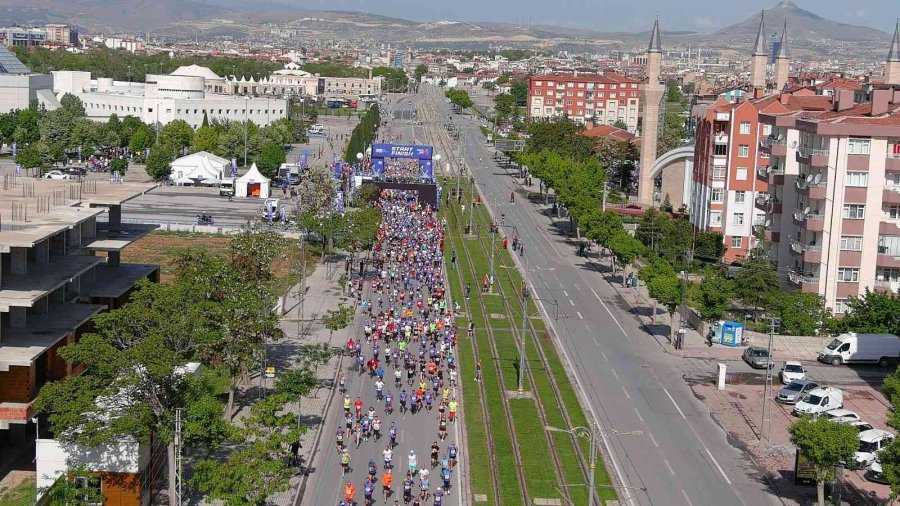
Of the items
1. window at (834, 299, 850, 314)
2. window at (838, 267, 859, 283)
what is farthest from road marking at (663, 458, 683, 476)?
window at (838, 267, 859, 283)

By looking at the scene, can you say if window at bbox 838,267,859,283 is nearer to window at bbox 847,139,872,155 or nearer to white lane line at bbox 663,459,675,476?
window at bbox 847,139,872,155

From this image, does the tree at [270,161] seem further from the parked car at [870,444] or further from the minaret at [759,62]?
the parked car at [870,444]

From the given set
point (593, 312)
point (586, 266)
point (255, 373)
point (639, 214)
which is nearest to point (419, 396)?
point (255, 373)

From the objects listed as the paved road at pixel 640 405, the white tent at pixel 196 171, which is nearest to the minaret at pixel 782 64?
the paved road at pixel 640 405

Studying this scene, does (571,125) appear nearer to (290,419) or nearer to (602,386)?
(602,386)

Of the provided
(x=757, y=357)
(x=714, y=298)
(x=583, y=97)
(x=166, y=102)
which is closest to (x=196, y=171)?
(x=166, y=102)
